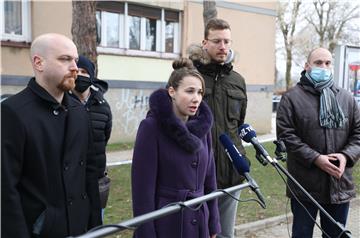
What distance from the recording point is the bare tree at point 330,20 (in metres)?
34.8

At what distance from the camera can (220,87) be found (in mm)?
3451

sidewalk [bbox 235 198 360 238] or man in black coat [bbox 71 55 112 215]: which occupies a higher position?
man in black coat [bbox 71 55 112 215]

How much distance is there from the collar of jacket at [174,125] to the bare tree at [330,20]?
34002 millimetres

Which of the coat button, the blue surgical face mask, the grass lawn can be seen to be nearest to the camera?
the coat button

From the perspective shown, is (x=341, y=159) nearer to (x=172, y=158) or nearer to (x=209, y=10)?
(x=172, y=158)

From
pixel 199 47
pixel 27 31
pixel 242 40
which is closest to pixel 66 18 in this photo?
pixel 27 31

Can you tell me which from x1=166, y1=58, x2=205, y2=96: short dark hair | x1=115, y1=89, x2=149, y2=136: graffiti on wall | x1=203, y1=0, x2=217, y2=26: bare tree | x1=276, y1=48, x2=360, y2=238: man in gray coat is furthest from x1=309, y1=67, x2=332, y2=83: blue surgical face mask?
x1=115, y1=89, x2=149, y2=136: graffiti on wall

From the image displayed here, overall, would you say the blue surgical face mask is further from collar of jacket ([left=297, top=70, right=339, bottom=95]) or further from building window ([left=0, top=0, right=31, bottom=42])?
building window ([left=0, top=0, right=31, bottom=42])

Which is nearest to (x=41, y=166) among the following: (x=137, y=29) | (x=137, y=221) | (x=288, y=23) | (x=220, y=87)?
(x=137, y=221)

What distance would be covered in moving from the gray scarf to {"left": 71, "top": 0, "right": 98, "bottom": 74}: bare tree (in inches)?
144

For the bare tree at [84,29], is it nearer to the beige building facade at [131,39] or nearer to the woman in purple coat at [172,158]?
the woman in purple coat at [172,158]

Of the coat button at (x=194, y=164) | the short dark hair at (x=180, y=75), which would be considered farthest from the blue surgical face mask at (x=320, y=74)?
the coat button at (x=194, y=164)

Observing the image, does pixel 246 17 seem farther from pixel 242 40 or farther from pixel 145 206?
pixel 145 206

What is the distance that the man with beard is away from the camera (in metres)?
2.18
